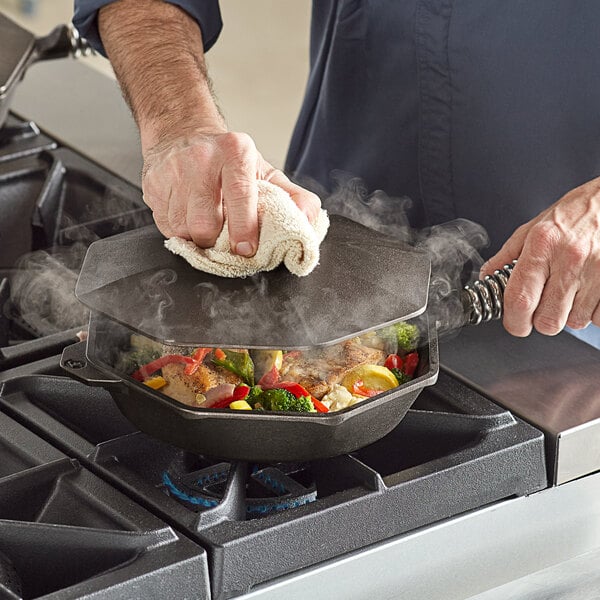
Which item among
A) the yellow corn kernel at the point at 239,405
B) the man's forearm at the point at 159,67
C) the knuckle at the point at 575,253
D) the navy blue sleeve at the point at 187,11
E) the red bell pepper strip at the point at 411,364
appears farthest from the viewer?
the navy blue sleeve at the point at 187,11

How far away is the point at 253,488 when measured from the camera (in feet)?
3.79

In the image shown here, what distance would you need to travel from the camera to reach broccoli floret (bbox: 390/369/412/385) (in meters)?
1.13

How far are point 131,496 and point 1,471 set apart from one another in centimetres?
15

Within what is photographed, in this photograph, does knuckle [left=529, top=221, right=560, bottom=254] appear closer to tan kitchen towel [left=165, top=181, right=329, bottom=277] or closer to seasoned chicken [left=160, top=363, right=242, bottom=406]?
tan kitchen towel [left=165, top=181, right=329, bottom=277]

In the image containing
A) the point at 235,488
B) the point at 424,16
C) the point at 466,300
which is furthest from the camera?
the point at 424,16

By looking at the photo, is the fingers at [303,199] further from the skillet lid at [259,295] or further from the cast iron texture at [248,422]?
the cast iron texture at [248,422]

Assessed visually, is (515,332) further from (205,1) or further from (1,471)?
(205,1)

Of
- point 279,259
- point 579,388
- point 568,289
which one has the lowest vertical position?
point 579,388

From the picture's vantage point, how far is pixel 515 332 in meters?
1.27

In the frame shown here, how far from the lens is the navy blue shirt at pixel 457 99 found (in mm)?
1529

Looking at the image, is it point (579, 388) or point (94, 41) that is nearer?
point (579, 388)

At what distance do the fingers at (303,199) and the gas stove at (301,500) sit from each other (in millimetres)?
242

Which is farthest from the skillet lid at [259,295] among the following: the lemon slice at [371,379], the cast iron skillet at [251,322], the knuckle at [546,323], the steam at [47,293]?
the steam at [47,293]

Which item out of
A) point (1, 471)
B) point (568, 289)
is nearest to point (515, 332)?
point (568, 289)
